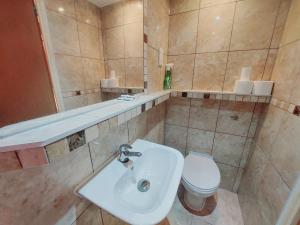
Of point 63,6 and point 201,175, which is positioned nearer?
point 63,6

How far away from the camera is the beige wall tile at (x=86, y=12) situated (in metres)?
0.53

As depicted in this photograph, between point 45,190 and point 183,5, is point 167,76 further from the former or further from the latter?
point 45,190

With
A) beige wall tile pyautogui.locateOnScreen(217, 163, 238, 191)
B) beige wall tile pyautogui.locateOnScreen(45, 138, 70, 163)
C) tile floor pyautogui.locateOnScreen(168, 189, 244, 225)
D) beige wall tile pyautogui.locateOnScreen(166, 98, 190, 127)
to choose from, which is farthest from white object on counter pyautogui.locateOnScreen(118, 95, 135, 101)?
beige wall tile pyautogui.locateOnScreen(217, 163, 238, 191)

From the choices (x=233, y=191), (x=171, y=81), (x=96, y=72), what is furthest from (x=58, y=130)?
(x=233, y=191)

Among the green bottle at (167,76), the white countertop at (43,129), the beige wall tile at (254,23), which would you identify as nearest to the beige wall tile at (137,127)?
the white countertop at (43,129)

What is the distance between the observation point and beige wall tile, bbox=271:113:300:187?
723mm

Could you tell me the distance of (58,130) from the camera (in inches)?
15.2

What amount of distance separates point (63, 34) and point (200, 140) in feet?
4.99

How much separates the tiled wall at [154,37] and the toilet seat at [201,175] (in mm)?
862

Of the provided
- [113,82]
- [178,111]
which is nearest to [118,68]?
[113,82]

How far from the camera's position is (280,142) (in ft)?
2.86

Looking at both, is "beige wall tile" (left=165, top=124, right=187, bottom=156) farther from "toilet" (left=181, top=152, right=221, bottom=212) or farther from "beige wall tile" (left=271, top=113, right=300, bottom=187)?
"beige wall tile" (left=271, top=113, right=300, bottom=187)

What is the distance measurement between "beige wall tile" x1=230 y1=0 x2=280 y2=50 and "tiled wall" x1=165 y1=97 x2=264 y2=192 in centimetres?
54

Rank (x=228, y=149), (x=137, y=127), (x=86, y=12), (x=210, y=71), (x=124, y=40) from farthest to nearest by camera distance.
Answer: (x=228, y=149), (x=210, y=71), (x=137, y=127), (x=124, y=40), (x=86, y=12)
